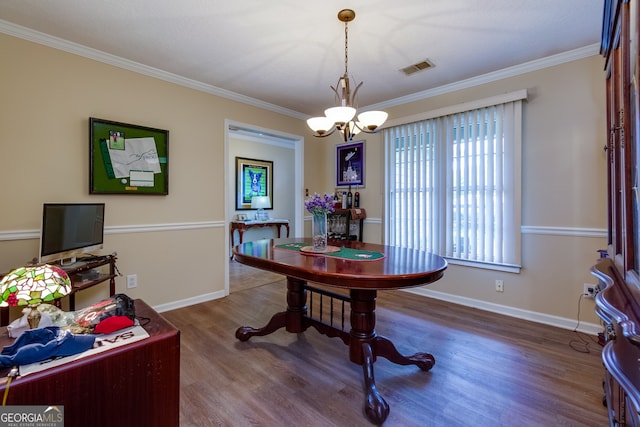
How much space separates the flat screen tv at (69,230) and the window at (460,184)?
10.3ft

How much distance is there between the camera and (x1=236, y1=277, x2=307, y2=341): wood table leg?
235cm

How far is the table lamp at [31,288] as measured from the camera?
0.96 m

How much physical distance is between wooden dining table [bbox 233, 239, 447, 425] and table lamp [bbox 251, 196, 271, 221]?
11.4ft

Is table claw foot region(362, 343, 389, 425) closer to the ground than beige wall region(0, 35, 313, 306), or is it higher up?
closer to the ground

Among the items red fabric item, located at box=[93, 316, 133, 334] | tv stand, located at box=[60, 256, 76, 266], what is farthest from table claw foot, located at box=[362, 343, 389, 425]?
tv stand, located at box=[60, 256, 76, 266]

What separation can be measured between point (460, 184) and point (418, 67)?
4.30ft

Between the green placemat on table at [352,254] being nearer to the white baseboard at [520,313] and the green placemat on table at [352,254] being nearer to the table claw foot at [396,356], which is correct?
the table claw foot at [396,356]

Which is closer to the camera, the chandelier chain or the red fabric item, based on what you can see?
the red fabric item

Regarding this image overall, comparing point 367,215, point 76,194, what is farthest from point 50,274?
point 367,215

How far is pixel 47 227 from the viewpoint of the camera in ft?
6.72

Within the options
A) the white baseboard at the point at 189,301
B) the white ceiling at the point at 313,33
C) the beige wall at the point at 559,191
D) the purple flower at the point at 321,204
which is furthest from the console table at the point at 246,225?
the beige wall at the point at 559,191

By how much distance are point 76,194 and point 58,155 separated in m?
0.34

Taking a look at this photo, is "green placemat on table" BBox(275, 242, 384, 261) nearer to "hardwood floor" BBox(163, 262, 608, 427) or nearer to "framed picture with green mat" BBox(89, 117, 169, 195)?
"hardwood floor" BBox(163, 262, 608, 427)

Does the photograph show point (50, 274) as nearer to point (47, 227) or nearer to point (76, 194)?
point (47, 227)
